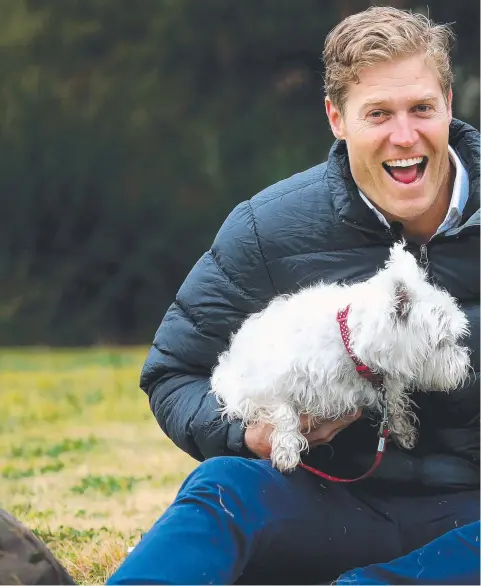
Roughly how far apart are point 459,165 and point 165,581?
62.6 inches

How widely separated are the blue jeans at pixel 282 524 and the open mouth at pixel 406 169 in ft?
3.10

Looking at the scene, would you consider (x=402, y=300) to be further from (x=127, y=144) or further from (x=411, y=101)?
(x=127, y=144)

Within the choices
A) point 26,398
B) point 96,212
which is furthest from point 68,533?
point 96,212

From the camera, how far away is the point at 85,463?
6332mm

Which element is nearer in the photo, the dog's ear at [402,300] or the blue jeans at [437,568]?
the blue jeans at [437,568]

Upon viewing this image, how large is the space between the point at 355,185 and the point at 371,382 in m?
0.62

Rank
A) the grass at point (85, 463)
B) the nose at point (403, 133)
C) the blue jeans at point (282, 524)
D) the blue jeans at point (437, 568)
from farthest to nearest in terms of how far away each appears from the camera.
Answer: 1. the grass at point (85, 463)
2. the nose at point (403, 133)
3. the blue jeans at point (437, 568)
4. the blue jeans at point (282, 524)

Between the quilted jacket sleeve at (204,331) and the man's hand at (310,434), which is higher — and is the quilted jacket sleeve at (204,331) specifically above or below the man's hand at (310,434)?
above

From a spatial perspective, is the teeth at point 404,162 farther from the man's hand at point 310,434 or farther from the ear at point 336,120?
the man's hand at point 310,434

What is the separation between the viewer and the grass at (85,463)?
14.8 feet

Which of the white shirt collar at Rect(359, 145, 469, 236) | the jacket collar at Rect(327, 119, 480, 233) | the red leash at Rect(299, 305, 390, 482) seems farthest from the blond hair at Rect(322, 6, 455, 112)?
the red leash at Rect(299, 305, 390, 482)

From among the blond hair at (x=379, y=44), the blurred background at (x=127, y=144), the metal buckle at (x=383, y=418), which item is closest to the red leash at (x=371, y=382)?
the metal buckle at (x=383, y=418)

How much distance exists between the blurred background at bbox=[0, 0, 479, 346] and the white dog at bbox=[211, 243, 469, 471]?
36.8ft

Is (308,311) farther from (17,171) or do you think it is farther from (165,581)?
(17,171)
